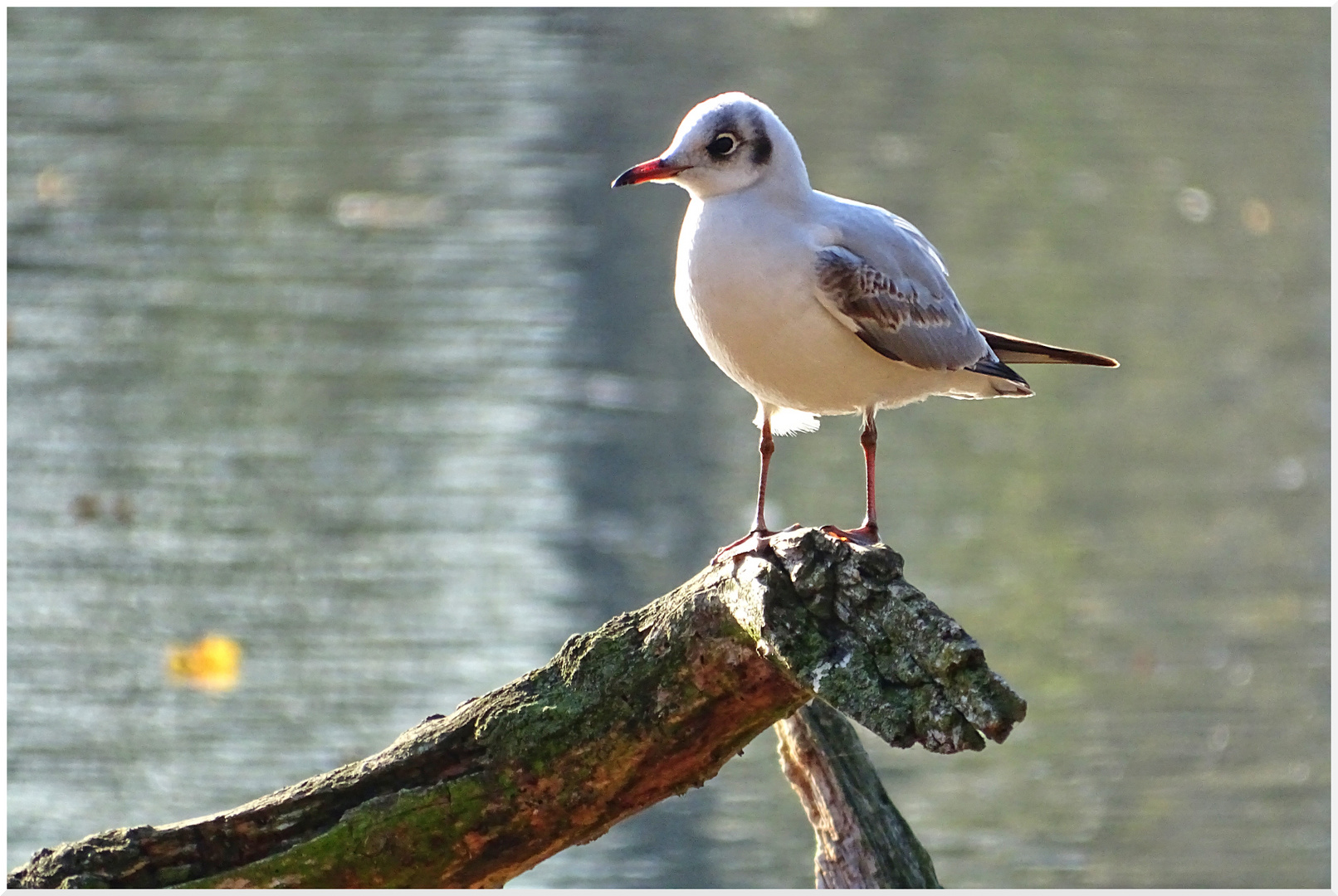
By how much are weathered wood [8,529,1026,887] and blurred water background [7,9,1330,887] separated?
86.7 inches

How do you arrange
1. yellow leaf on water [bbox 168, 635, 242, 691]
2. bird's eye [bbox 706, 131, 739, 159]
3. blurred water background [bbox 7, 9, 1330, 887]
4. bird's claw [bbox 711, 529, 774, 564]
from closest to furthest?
bird's claw [bbox 711, 529, 774, 564], bird's eye [bbox 706, 131, 739, 159], blurred water background [bbox 7, 9, 1330, 887], yellow leaf on water [bbox 168, 635, 242, 691]

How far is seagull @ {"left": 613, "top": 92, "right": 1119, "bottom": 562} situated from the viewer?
3275mm

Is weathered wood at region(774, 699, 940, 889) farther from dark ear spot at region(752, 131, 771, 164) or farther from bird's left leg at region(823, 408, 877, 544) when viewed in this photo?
dark ear spot at region(752, 131, 771, 164)

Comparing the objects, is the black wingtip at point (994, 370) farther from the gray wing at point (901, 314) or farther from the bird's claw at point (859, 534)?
the bird's claw at point (859, 534)

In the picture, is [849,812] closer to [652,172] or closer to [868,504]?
[868,504]

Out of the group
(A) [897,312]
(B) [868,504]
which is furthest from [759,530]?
(A) [897,312]

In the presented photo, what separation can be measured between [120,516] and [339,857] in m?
3.94

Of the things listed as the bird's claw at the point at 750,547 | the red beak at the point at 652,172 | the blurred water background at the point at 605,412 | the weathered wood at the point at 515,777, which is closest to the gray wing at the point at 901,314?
the red beak at the point at 652,172

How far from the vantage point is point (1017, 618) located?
6262 mm

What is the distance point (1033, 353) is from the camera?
391cm

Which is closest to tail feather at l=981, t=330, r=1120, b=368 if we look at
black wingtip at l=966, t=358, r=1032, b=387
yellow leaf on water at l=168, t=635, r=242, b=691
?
black wingtip at l=966, t=358, r=1032, b=387

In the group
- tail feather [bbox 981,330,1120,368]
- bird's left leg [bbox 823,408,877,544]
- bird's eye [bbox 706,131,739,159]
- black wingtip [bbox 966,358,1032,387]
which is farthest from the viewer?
tail feather [bbox 981,330,1120,368]

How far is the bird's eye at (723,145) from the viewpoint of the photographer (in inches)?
133

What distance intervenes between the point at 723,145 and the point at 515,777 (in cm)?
133
